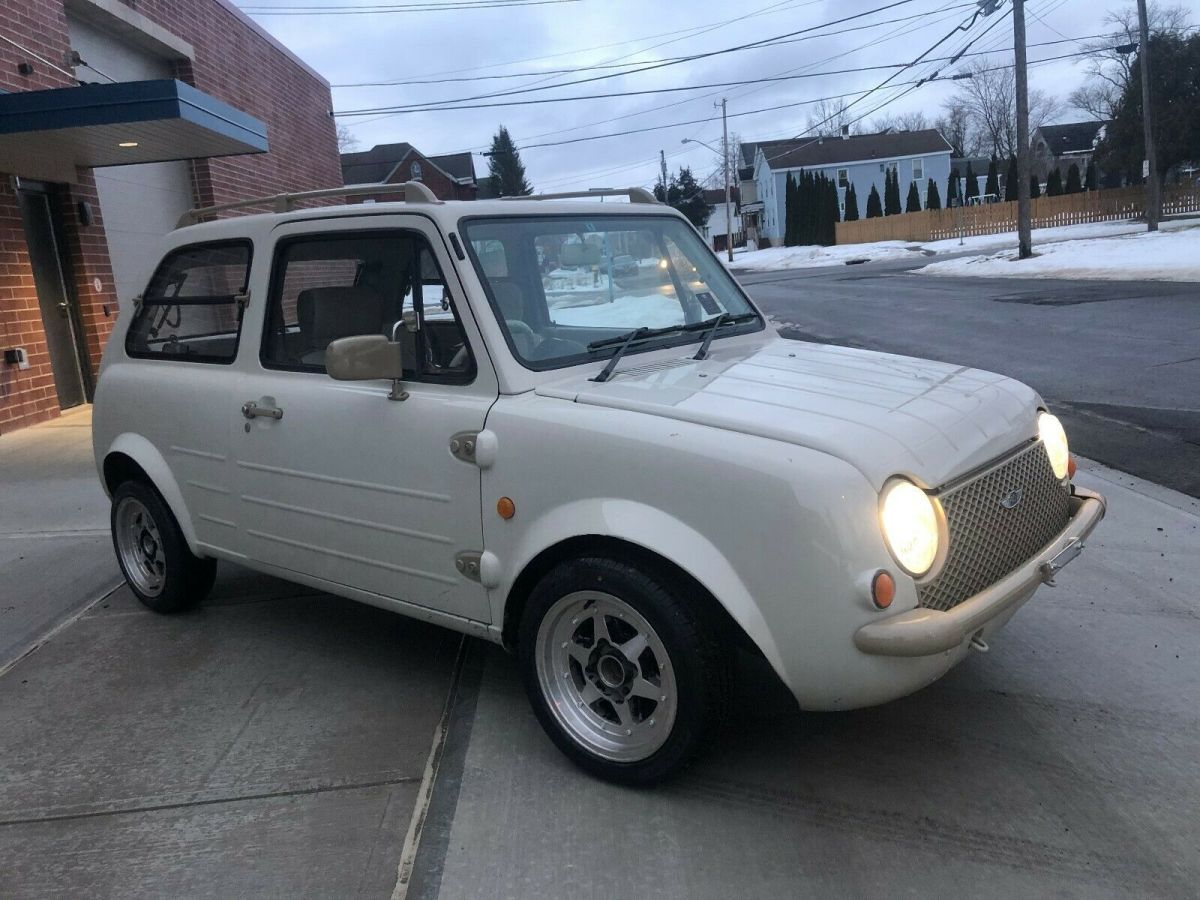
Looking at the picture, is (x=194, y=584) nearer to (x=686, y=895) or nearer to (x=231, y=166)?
(x=686, y=895)

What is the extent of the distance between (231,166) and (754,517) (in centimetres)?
1428

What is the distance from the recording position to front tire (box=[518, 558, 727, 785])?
291cm

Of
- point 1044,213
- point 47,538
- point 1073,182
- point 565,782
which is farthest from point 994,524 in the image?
point 1073,182

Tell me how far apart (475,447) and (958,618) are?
5.08 feet

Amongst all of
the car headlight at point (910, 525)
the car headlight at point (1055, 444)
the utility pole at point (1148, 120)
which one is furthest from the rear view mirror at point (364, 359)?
the utility pole at point (1148, 120)

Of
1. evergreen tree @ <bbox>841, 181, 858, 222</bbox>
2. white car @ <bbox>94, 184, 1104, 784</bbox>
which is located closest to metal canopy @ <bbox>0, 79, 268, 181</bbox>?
white car @ <bbox>94, 184, 1104, 784</bbox>

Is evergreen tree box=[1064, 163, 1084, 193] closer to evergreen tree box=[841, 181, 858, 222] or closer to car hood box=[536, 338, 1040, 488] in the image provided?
evergreen tree box=[841, 181, 858, 222]

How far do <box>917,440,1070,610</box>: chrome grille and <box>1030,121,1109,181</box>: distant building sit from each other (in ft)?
298

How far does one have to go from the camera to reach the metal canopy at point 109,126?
27.3 ft

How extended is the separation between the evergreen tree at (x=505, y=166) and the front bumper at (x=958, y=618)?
81.0 m

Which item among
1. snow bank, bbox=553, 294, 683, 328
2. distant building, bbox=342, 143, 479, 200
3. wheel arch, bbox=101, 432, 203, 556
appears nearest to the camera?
snow bank, bbox=553, 294, 683, 328

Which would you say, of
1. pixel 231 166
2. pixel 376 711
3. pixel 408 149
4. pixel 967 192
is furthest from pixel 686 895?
pixel 408 149

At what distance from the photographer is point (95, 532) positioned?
6.48 m

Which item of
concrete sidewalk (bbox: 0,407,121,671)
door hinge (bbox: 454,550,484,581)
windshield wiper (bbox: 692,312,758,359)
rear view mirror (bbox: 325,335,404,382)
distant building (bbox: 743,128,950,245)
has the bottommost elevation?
concrete sidewalk (bbox: 0,407,121,671)
